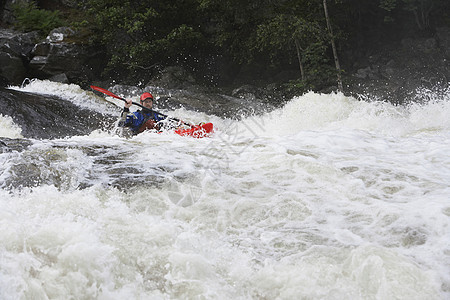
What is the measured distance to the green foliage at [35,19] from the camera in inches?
499

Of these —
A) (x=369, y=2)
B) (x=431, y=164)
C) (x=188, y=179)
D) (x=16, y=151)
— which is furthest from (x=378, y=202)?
(x=369, y=2)

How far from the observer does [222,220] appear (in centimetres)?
294

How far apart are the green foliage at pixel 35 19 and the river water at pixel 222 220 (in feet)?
32.7

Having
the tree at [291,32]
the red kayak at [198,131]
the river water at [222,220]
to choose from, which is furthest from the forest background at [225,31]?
the river water at [222,220]

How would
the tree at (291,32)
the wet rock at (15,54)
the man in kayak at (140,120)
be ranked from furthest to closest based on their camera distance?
the wet rock at (15,54) < the tree at (291,32) < the man in kayak at (140,120)

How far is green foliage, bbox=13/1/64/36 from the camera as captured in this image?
12664 millimetres

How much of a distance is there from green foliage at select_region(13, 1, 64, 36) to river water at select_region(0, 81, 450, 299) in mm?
9954

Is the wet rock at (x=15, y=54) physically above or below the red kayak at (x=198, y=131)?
above

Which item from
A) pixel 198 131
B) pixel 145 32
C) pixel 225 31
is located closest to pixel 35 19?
pixel 145 32

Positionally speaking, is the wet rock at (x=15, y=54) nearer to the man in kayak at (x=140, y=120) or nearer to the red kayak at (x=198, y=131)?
the man in kayak at (x=140, y=120)

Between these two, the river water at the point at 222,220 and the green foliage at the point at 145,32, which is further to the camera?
the green foliage at the point at 145,32

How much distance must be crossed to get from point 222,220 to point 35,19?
1223cm

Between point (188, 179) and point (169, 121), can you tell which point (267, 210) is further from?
point (169, 121)

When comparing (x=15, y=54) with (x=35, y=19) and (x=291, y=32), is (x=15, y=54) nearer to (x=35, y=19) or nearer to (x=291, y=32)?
(x=35, y=19)
